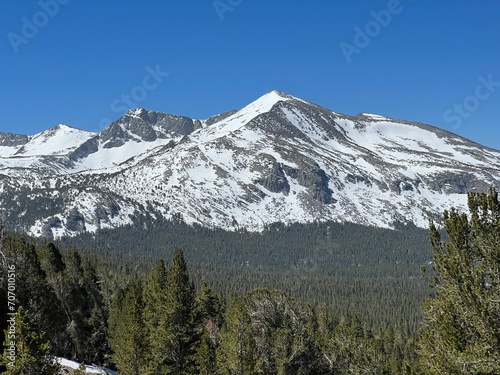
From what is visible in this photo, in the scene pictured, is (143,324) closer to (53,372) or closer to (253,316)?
(253,316)

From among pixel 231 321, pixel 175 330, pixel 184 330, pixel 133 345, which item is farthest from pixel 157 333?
pixel 231 321

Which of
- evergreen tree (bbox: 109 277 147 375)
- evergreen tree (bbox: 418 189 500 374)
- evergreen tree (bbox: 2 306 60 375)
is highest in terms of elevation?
evergreen tree (bbox: 418 189 500 374)

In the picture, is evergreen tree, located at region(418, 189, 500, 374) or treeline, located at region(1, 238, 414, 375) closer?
evergreen tree, located at region(418, 189, 500, 374)

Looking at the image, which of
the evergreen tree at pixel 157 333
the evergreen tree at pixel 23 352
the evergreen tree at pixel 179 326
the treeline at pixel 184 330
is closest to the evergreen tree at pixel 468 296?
the evergreen tree at pixel 23 352

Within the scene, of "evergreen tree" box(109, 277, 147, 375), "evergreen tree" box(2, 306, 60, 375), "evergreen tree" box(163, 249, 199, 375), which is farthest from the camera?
"evergreen tree" box(109, 277, 147, 375)

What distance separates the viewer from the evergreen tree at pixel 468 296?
17.2 meters

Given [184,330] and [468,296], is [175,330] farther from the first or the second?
[468,296]

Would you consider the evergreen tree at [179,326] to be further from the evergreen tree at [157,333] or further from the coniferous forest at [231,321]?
the evergreen tree at [157,333]

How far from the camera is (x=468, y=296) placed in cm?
1794

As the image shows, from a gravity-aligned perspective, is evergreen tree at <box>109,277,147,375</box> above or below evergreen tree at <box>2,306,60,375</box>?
below

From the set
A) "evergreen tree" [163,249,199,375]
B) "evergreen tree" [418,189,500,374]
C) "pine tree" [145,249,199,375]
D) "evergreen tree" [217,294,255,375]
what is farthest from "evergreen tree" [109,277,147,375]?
"evergreen tree" [418,189,500,374]

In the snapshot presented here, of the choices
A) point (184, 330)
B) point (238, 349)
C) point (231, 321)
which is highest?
point (231, 321)

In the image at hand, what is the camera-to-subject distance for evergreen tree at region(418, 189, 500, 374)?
1716 cm

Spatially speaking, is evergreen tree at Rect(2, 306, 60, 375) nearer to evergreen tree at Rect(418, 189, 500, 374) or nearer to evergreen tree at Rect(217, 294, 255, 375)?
evergreen tree at Rect(217, 294, 255, 375)
